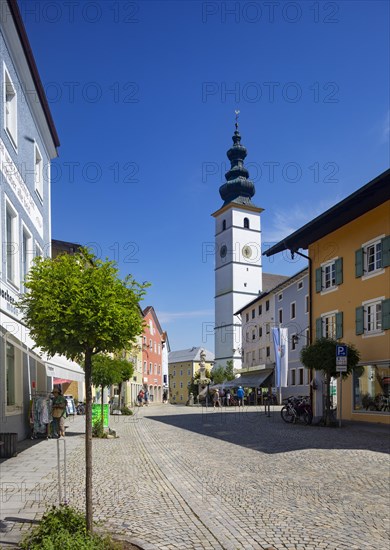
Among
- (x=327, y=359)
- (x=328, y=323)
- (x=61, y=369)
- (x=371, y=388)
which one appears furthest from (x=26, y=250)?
(x=328, y=323)

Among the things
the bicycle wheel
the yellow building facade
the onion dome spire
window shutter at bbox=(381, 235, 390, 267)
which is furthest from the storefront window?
the onion dome spire

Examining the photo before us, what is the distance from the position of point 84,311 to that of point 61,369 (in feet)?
29.6

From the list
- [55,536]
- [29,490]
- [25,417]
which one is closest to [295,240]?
[25,417]

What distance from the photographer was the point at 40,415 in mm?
17406

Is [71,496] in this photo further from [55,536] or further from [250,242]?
[250,242]

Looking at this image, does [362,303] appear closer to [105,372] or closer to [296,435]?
[296,435]

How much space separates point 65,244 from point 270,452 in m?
24.0

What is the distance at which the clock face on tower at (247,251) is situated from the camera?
9388cm

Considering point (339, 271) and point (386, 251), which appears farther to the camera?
point (339, 271)

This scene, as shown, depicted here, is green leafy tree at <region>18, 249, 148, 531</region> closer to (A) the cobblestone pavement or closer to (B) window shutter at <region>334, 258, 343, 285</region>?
(A) the cobblestone pavement

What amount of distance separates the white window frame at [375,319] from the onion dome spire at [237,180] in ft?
252

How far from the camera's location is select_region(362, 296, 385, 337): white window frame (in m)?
21.9

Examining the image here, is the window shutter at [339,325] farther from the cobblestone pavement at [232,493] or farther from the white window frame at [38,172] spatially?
the white window frame at [38,172]

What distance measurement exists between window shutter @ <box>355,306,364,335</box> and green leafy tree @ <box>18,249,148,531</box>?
59.6 ft
